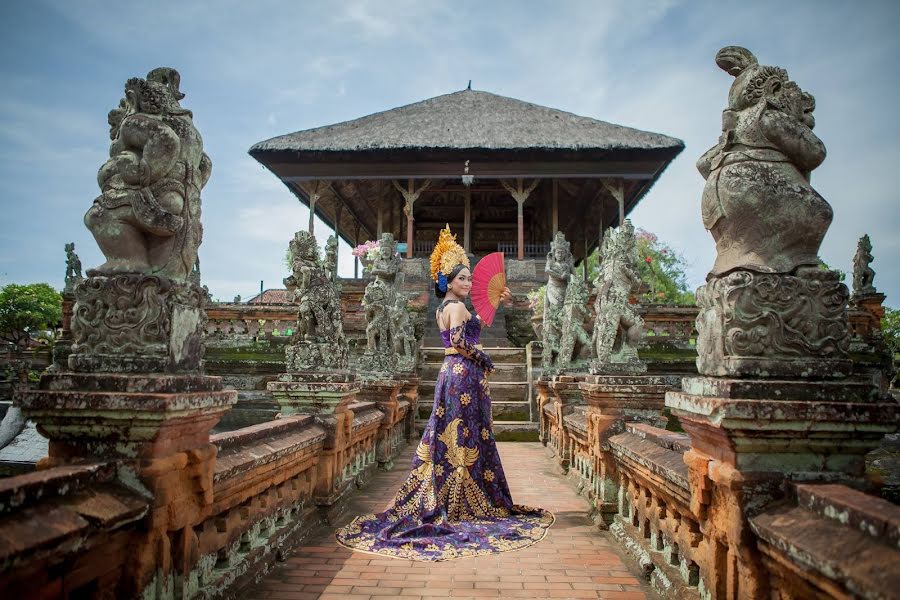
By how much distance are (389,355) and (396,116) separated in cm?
1721

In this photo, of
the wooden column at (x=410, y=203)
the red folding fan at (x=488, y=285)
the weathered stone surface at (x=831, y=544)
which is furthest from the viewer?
the wooden column at (x=410, y=203)

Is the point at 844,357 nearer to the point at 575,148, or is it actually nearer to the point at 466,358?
the point at 466,358

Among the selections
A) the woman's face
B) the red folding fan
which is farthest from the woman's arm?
the red folding fan

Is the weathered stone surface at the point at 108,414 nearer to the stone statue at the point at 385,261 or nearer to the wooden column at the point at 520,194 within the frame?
the stone statue at the point at 385,261

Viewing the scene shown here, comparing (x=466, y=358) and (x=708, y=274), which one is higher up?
(x=708, y=274)

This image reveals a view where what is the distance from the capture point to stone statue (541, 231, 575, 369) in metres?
9.03

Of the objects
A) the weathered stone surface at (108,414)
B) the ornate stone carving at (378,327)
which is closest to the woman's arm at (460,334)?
the weathered stone surface at (108,414)

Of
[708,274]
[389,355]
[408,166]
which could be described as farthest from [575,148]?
[708,274]

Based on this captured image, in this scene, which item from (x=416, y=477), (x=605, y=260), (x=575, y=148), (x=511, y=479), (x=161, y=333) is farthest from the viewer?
(x=575, y=148)

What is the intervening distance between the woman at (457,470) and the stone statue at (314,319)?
3.22 ft

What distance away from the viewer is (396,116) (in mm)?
23281

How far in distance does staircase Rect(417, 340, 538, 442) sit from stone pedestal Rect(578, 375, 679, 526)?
538cm

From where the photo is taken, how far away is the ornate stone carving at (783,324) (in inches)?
88.7

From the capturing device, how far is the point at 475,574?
11.4 feet
